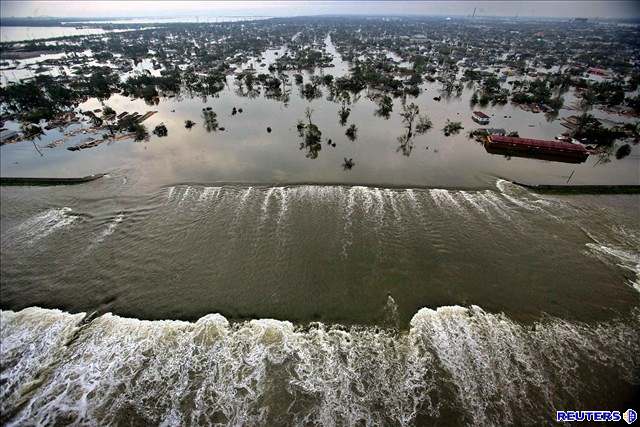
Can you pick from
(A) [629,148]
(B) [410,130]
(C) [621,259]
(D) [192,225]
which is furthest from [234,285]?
(A) [629,148]

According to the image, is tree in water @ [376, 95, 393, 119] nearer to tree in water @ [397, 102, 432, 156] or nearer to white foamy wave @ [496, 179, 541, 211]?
tree in water @ [397, 102, 432, 156]

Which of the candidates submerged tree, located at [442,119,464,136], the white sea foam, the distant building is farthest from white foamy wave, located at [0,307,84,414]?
the distant building

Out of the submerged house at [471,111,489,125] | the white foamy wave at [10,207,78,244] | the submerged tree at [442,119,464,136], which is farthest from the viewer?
the submerged house at [471,111,489,125]

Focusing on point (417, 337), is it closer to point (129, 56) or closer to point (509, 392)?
point (509, 392)

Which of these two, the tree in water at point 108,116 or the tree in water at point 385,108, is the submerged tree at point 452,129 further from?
the tree in water at point 108,116

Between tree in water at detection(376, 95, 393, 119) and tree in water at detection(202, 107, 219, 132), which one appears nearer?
tree in water at detection(202, 107, 219, 132)

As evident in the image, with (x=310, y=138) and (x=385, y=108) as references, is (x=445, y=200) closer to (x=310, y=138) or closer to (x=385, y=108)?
(x=310, y=138)
